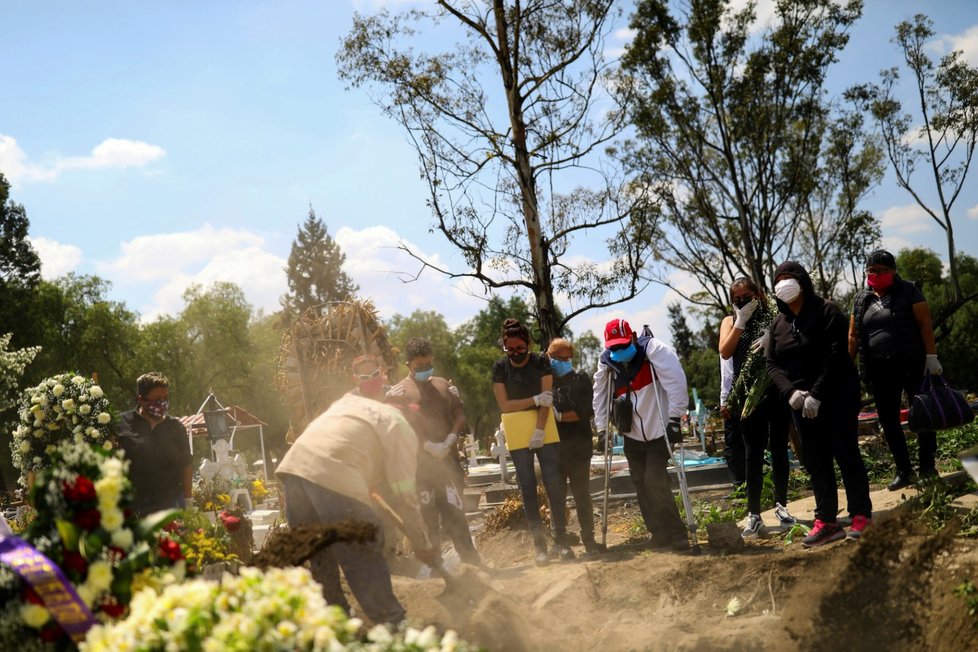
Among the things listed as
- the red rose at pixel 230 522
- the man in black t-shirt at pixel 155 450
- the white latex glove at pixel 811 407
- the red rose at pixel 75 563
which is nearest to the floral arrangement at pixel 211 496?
the red rose at pixel 230 522

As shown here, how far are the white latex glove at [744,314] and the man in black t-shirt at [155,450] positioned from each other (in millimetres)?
4724

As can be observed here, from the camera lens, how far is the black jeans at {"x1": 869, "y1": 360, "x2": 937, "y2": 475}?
7.25 meters

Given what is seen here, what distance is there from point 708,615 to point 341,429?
2463 millimetres

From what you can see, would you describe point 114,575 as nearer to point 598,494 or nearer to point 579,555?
point 579,555

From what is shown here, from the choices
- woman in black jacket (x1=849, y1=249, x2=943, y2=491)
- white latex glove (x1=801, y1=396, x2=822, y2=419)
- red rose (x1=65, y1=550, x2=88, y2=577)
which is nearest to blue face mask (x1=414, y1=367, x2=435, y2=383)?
white latex glove (x1=801, y1=396, x2=822, y2=419)

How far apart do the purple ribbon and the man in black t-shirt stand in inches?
155

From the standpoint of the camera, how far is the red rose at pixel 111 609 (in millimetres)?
2920

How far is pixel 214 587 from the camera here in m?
2.75

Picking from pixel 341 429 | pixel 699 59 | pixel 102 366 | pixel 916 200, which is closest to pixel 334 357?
pixel 341 429

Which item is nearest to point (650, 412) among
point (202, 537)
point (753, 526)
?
point (753, 526)

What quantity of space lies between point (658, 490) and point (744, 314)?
1.68 meters

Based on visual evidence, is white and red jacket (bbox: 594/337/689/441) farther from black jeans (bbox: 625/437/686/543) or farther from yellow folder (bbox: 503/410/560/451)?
yellow folder (bbox: 503/410/560/451)

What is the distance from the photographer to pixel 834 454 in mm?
6156

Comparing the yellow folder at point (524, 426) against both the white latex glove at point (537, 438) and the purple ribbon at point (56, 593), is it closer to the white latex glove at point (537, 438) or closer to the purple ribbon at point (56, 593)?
the white latex glove at point (537, 438)
